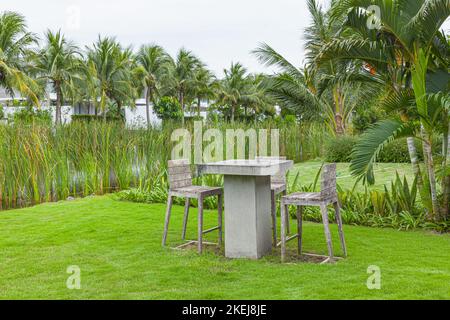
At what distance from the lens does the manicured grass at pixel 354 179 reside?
10.3 meters

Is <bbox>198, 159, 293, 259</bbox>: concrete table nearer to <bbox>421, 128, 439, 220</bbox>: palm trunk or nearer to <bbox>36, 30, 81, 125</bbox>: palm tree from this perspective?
<bbox>421, 128, 439, 220</bbox>: palm trunk

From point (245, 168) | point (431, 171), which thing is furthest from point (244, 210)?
point (431, 171)

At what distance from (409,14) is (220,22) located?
5.08 meters

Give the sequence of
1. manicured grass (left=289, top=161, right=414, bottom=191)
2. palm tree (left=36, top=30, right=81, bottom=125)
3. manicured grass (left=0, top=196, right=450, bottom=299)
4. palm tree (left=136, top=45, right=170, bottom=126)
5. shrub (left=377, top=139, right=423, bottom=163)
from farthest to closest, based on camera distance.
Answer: palm tree (left=136, top=45, right=170, bottom=126)
palm tree (left=36, top=30, right=81, bottom=125)
shrub (left=377, top=139, right=423, bottom=163)
manicured grass (left=289, top=161, right=414, bottom=191)
manicured grass (left=0, top=196, right=450, bottom=299)

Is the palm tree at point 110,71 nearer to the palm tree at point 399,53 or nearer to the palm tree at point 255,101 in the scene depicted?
the palm tree at point 255,101

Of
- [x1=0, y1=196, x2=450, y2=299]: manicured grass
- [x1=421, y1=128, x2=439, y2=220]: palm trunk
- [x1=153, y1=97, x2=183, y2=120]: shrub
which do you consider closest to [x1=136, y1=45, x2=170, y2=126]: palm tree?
[x1=153, y1=97, x2=183, y2=120]: shrub

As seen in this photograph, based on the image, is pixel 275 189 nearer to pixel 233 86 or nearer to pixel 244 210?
pixel 244 210

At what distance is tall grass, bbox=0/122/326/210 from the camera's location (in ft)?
28.3

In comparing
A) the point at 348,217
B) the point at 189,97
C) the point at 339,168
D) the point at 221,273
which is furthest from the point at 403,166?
the point at 189,97

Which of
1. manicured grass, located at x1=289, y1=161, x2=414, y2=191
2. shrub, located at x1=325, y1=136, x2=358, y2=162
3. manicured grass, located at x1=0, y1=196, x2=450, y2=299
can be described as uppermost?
shrub, located at x1=325, y1=136, x2=358, y2=162

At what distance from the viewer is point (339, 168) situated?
1375 centimetres

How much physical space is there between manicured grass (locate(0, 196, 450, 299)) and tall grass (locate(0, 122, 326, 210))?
2307 mm

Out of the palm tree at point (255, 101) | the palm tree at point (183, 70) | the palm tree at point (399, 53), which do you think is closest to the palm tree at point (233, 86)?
the palm tree at point (255, 101)

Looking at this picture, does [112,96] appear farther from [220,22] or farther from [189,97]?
[220,22]
